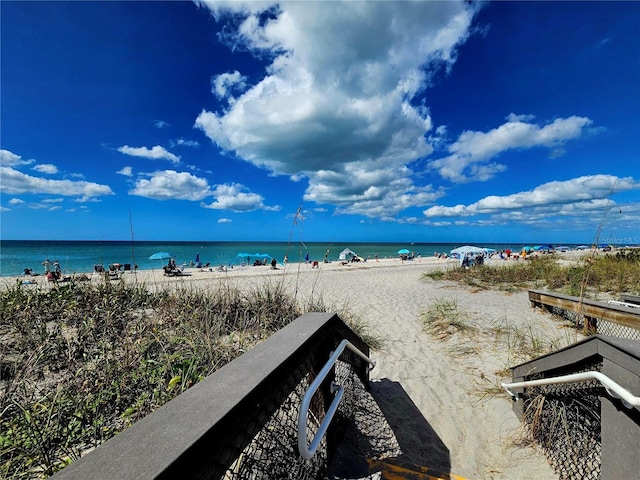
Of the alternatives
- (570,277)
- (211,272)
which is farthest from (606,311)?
(211,272)

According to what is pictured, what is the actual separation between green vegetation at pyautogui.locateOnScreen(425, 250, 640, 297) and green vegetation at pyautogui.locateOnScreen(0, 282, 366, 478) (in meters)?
7.20

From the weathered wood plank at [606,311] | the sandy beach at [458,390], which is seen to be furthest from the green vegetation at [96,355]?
the weathered wood plank at [606,311]

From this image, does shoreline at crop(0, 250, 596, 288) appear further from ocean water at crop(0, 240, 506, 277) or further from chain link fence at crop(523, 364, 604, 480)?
chain link fence at crop(523, 364, 604, 480)

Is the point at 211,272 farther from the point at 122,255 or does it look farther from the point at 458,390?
the point at 122,255

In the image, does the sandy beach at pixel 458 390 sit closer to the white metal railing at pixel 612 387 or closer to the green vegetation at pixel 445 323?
the green vegetation at pixel 445 323

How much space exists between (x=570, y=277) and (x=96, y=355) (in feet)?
38.3

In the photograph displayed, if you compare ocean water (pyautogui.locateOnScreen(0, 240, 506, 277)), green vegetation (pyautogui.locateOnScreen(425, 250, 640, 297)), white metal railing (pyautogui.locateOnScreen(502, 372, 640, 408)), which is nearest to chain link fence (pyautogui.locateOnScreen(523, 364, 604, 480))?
white metal railing (pyautogui.locateOnScreen(502, 372, 640, 408))

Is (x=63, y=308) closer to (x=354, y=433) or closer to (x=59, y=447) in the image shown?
(x=59, y=447)

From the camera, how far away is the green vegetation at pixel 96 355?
74.0 inches

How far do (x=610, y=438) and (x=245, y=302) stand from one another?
14.0 ft

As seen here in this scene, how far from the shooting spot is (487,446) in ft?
8.09

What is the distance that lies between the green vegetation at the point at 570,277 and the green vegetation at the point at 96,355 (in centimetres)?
720

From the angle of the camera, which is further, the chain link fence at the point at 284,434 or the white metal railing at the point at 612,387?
the white metal railing at the point at 612,387

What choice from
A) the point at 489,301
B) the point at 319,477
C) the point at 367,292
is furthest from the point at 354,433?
the point at 367,292
